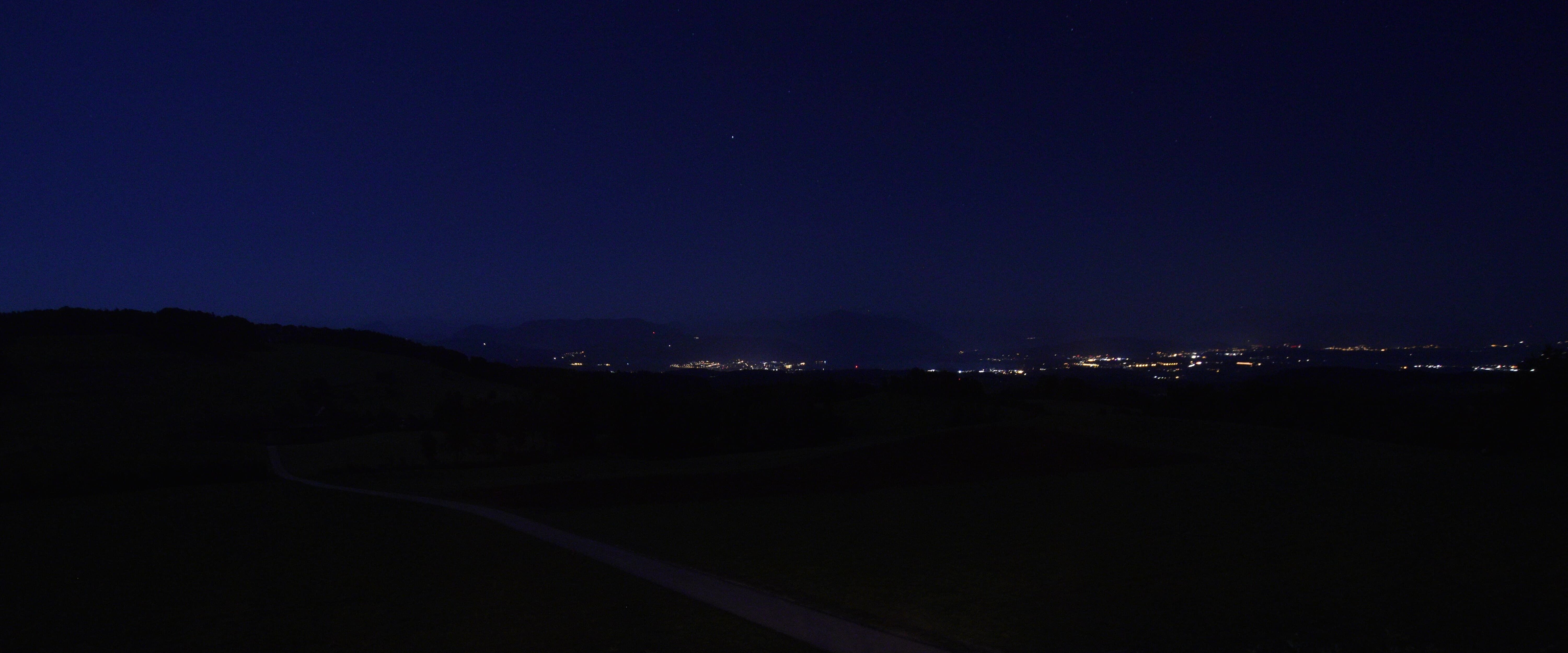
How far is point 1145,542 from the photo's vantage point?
477 inches

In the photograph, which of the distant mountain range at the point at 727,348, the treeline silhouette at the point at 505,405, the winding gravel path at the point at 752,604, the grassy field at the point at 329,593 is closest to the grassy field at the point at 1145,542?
the winding gravel path at the point at 752,604

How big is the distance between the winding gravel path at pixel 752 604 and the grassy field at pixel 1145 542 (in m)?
0.32

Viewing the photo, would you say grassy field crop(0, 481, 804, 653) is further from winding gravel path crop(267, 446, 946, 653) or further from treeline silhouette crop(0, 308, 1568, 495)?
treeline silhouette crop(0, 308, 1568, 495)

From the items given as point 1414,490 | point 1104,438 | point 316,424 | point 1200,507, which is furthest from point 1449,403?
point 316,424

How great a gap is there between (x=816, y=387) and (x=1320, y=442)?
115 ft

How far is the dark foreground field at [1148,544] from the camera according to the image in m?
7.91

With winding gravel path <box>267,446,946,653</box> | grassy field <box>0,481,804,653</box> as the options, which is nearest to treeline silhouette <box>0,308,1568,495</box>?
grassy field <box>0,481,804,653</box>

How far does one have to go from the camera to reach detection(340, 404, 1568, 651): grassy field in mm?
7930

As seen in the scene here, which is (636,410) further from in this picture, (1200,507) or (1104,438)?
(1200,507)

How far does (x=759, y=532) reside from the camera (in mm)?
15047

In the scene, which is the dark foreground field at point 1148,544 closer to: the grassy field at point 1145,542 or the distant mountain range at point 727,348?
the grassy field at point 1145,542

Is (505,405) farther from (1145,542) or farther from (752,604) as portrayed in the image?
(1145,542)

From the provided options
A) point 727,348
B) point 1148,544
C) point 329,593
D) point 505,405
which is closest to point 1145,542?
point 1148,544

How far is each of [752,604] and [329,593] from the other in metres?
5.80
